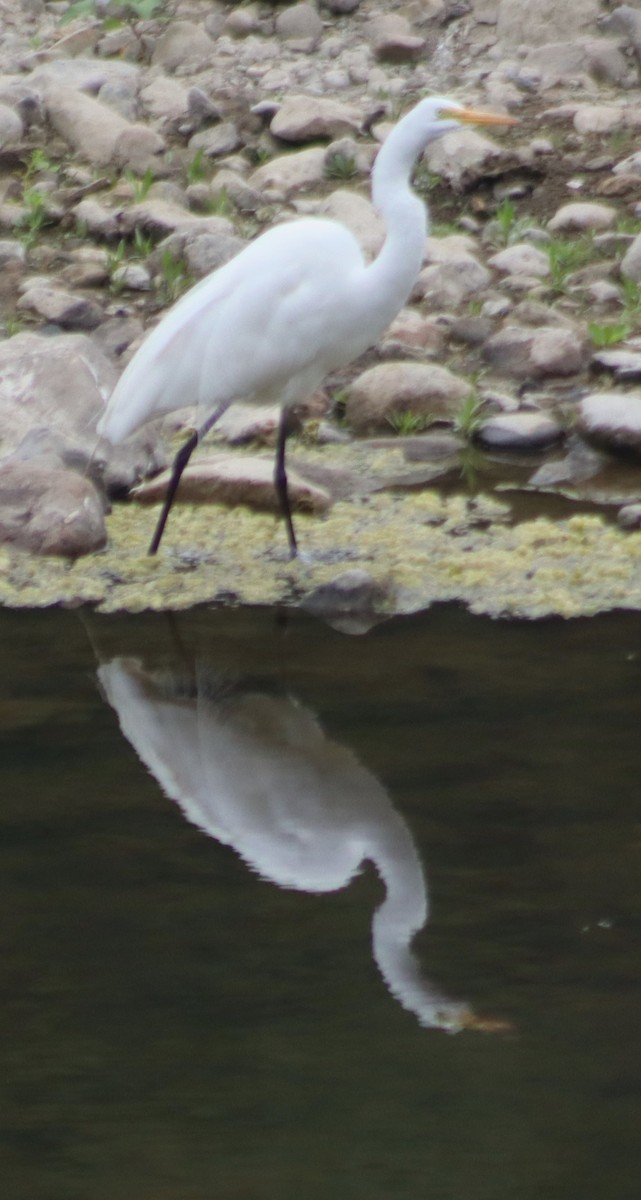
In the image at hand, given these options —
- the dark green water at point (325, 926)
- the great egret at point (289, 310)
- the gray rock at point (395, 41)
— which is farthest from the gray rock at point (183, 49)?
the dark green water at point (325, 926)

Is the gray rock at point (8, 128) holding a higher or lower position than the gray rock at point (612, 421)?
higher

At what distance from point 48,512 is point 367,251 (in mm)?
2739

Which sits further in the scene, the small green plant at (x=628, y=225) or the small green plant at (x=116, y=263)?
the small green plant at (x=628, y=225)

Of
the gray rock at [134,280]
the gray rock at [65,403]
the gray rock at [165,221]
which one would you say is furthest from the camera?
the gray rock at [165,221]

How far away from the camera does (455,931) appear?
Result: 275cm

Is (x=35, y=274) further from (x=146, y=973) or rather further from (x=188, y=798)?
(x=146, y=973)

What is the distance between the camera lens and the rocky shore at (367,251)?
475 centimetres

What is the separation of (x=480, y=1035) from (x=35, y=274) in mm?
5377

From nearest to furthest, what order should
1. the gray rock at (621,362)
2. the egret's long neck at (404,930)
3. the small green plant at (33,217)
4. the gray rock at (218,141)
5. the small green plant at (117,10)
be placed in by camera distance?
1. the egret's long neck at (404,930)
2. the gray rock at (621,362)
3. the small green plant at (33,217)
4. the gray rock at (218,141)
5. the small green plant at (117,10)

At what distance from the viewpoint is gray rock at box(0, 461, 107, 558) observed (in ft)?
15.6

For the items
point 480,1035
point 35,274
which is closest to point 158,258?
point 35,274

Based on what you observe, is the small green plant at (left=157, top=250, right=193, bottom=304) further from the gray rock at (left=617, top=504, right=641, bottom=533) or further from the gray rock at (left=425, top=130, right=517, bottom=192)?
the gray rock at (left=617, top=504, right=641, bottom=533)

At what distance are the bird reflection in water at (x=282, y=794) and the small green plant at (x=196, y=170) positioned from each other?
4467 millimetres

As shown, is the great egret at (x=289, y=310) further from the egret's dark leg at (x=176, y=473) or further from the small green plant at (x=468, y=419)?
the small green plant at (x=468, y=419)
